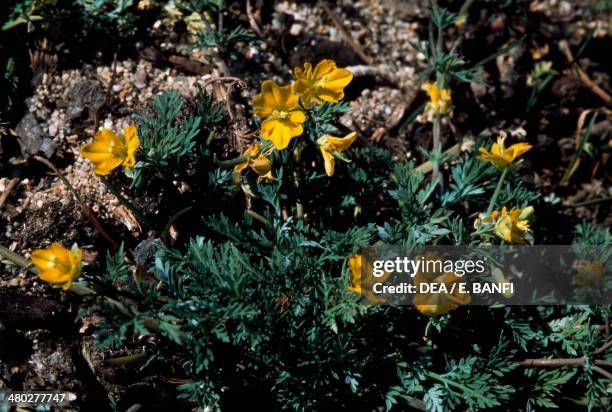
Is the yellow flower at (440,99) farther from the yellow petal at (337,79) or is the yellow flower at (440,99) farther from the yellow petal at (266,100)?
the yellow petal at (266,100)

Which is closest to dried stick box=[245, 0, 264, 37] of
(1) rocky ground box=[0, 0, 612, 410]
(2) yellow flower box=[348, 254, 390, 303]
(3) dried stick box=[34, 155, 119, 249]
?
(1) rocky ground box=[0, 0, 612, 410]

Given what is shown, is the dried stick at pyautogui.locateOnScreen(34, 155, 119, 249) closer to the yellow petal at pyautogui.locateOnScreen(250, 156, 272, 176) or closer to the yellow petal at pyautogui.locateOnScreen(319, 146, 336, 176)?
the yellow petal at pyautogui.locateOnScreen(250, 156, 272, 176)

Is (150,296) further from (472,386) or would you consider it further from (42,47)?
(42,47)

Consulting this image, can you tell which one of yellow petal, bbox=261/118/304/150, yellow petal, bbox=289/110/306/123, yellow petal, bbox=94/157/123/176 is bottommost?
yellow petal, bbox=94/157/123/176

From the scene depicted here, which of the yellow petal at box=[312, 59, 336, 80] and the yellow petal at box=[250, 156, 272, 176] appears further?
the yellow petal at box=[250, 156, 272, 176]

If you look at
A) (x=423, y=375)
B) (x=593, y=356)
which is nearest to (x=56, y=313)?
(x=423, y=375)

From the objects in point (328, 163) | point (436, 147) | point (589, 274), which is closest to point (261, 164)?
point (328, 163)
